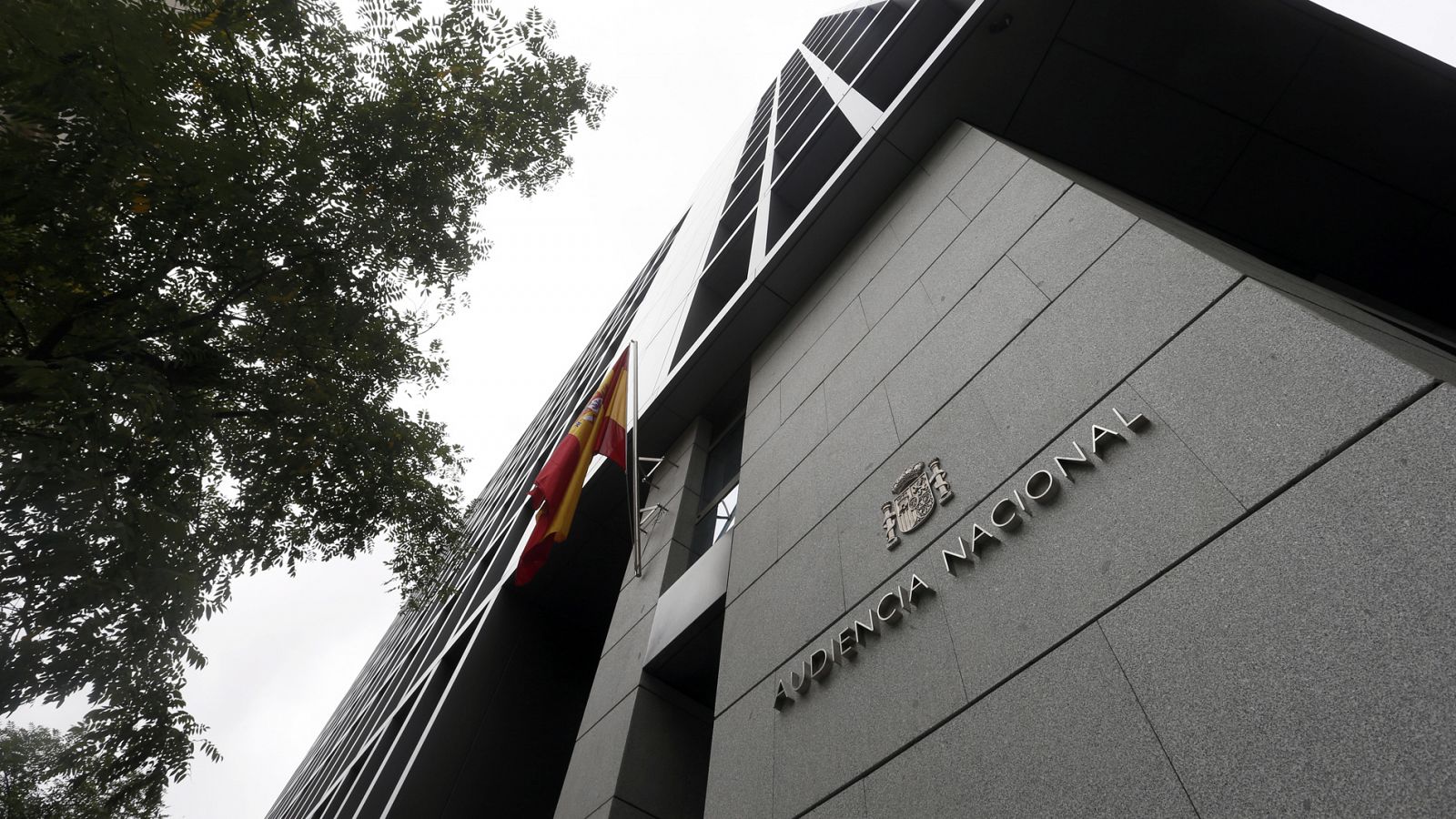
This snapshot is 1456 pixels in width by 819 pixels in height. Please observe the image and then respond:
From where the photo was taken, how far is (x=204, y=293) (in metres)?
7.40

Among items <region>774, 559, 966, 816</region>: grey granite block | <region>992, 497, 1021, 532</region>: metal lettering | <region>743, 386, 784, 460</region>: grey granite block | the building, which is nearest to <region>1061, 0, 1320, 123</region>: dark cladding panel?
the building

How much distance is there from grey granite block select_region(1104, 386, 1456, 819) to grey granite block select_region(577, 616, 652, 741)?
21.6ft

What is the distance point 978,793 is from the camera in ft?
11.8

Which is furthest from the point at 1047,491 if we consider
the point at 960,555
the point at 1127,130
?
the point at 1127,130

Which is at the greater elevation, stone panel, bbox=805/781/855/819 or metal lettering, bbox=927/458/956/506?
metal lettering, bbox=927/458/956/506

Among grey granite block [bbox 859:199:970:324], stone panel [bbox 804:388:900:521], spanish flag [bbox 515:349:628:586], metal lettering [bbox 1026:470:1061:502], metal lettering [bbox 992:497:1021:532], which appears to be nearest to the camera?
metal lettering [bbox 1026:470:1061:502]

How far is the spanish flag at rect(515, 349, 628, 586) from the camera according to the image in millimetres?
10023

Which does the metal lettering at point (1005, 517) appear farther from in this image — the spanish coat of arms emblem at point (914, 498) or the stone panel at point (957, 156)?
the stone panel at point (957, 156)

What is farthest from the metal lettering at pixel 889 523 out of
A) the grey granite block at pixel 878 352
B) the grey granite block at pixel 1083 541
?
the grey granite block at pixel 878 352

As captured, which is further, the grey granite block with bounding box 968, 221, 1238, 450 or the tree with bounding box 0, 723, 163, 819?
the tree with bounding box 0, 723, 163, 819

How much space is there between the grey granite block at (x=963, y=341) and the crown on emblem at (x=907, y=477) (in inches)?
18.9

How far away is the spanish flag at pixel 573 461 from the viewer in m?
10.0

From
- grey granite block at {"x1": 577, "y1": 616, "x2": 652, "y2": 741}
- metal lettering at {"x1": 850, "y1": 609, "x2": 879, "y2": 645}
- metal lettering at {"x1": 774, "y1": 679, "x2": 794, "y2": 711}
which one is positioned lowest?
metal lettering at {"x1": 774, "y1": 679, "x2": 794, "y2": 711}

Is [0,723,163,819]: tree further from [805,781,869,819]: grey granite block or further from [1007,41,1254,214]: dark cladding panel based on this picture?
[1007,41,1254,214]: dark cladding panel
